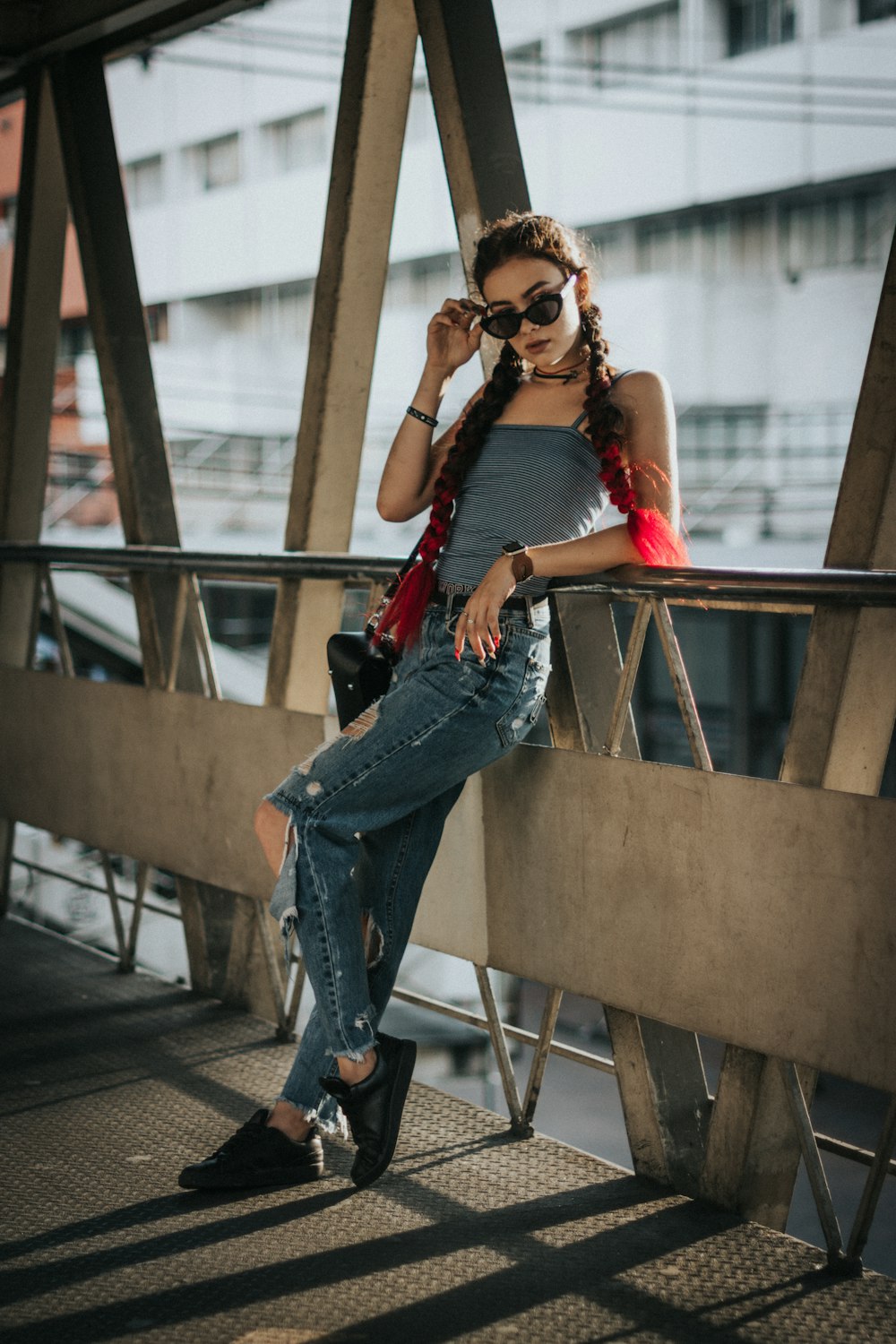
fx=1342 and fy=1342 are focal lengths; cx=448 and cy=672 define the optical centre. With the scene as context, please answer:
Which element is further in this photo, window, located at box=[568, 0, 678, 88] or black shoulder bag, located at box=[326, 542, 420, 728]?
window, located at box=[568, 0, 678, 88]

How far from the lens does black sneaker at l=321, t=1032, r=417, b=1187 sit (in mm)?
2275

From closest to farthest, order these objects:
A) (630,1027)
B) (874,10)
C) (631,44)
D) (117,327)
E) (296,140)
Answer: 1. (630,1027)
2. (117,327)
3. (296,140)
4. (874,10)
5. (631,44)

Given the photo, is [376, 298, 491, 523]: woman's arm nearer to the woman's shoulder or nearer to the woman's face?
the woman's face

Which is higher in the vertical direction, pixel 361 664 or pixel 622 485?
pixel 622 485

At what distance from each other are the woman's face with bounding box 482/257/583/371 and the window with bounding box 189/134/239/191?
1939 cm

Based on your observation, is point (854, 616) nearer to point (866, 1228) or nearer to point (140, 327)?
point (866, 1228)

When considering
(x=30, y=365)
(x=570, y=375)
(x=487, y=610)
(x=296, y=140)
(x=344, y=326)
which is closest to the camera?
(x=487, y=610)

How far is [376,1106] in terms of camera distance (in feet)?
7.50

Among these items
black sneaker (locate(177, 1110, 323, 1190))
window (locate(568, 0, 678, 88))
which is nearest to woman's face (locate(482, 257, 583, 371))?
black sneaker (locate(177, 1110, 323, 1190))

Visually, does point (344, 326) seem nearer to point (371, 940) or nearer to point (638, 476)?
point (638, 476)

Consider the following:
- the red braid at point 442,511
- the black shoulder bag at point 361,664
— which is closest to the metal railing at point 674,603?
the red braid at point 442,511

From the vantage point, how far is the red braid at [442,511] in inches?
92.8

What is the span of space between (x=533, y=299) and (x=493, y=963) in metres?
1.27

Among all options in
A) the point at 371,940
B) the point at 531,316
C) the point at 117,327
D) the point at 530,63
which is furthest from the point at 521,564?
the point at 530,63
